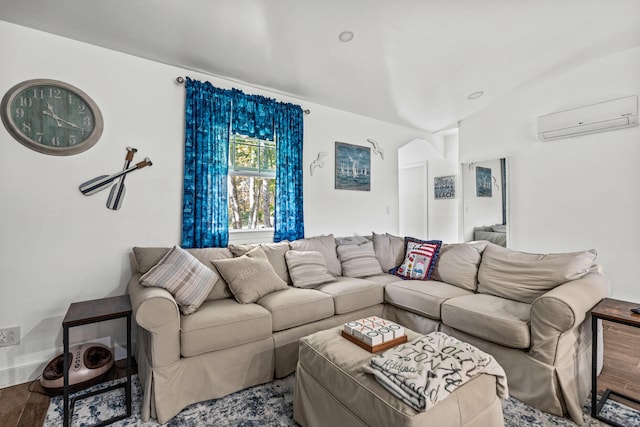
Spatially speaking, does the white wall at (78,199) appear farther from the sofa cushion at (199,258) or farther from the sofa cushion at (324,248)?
the sofa cushion at (324,248)

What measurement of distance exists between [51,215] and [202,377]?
1.61 m

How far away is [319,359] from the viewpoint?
1.53 m

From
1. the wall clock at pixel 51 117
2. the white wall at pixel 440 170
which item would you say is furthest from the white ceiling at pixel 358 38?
the white wall at pixel 440 170

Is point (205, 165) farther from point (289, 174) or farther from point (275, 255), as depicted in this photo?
point (275, 255)

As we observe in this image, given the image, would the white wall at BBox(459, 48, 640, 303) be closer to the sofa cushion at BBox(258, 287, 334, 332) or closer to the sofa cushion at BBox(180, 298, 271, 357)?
the sofa cushion at BBox(258, 287, 334, 332)

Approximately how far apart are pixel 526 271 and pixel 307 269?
1.76 m

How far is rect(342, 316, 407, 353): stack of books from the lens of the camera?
152 cm

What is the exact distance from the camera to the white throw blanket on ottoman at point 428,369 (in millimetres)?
1141

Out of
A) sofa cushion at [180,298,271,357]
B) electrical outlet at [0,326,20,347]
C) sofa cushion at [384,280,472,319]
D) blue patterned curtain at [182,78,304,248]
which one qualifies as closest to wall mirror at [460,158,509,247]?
sofa cushion at [384,280,472,319]

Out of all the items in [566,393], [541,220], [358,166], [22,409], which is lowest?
[22,409]

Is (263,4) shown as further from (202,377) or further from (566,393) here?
(566,393)

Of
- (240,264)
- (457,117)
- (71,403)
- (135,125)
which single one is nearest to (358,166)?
(457,117)

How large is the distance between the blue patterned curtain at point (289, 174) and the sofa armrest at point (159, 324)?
1.54 meters

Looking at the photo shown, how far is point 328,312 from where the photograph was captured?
2.37m
